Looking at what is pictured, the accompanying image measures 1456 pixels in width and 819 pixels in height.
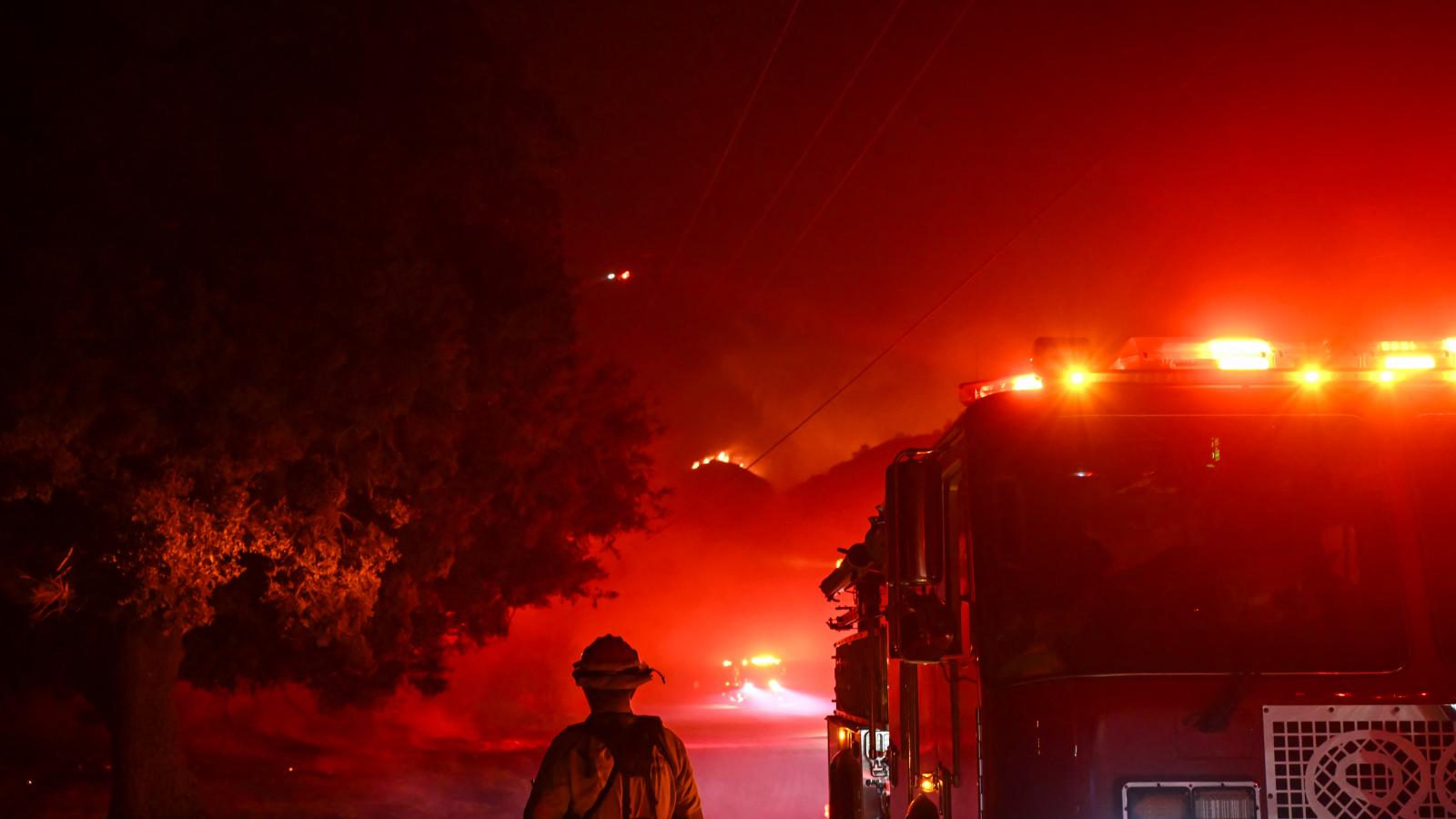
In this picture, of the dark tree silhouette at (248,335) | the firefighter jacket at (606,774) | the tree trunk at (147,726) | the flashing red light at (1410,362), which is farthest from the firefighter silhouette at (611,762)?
the tree trunk at (147,726)

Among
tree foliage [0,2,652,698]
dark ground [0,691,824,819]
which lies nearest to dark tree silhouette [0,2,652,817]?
tree foliage [0,2,652,698]

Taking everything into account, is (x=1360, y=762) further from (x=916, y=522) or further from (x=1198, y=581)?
(x=916, y=522)

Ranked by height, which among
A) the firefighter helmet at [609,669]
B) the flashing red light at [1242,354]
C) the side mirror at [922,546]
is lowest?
the firefighter helmet at [609,669]

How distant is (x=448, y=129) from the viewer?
17.4 metres

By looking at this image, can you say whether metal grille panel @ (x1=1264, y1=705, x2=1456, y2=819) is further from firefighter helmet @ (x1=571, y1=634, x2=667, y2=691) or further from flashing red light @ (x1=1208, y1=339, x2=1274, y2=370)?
firefighter helmet @ (x1=571, y1=634, x2=667, y2=691)

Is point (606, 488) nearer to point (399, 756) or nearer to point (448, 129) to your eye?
point (448, 129)

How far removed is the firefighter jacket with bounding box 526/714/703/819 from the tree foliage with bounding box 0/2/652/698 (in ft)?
33.4

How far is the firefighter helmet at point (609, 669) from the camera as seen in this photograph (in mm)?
4938

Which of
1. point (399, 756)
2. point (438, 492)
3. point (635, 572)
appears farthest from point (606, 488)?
point (635, 572)

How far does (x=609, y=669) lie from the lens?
16.2 ft

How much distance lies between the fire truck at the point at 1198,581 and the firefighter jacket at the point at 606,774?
1.00 m

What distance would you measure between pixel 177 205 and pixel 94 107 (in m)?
1.30

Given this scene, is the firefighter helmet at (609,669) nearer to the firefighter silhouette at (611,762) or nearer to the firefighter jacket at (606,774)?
the firefighter silhouette at (611,762)

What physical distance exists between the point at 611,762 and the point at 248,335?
1060 cm
